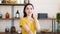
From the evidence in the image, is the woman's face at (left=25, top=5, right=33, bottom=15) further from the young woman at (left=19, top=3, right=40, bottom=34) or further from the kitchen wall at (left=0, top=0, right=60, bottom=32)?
the kitchen wall at (left=0, top=0, right=60, bottom=32)

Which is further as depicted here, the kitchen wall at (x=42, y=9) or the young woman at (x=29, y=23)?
the kitchen wall at (x=42, y=9)

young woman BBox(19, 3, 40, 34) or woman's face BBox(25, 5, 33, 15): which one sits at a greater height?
woman's face BBox(25, 5, 33, 15)

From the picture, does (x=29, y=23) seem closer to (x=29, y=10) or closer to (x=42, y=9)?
(x=29, y=10)

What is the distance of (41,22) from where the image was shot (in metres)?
4.30

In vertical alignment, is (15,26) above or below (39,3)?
below

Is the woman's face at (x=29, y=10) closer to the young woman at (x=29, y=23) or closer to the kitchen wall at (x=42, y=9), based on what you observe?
the young woman at (x=29, y=23)

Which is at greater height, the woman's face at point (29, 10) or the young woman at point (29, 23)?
the woman's face at point (29, 10)

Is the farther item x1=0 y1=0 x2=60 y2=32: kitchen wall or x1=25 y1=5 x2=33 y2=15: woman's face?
x1=0 y1=0 x2=60 y2=32: kitchen wall

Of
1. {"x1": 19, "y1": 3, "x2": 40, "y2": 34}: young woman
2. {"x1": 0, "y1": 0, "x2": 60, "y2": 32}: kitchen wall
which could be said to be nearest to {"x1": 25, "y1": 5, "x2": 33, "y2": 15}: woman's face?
{"x1": 19, "y1": 3, "x2": 40, "y2": 34}: young woman

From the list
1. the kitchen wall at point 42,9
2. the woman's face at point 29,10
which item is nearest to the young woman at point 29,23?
the woman's face at point 29,10

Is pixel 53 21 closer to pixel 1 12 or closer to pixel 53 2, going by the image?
pixel 53 2

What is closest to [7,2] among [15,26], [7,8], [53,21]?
[7,8]

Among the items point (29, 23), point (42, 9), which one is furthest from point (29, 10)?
point (42, 9)

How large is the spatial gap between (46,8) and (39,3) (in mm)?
259
